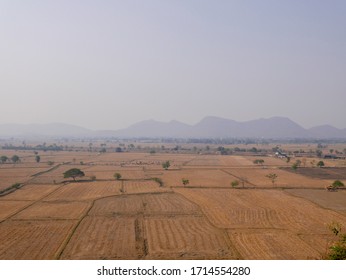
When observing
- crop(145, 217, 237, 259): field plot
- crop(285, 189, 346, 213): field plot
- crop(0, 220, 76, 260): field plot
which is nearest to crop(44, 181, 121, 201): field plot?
crop(0, 220, 76, 260): field plot

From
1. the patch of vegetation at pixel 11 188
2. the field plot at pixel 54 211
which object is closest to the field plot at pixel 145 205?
the field plot at pixel 54 211

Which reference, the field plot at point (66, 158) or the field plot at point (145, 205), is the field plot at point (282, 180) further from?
the field plot at point (66, 158)

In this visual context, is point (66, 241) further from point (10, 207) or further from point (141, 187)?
point (141, 187)

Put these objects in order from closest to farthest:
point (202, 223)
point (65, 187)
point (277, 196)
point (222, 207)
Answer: point (202, 223) → point (222, 207) → point (277, 196) → point (65, 187)

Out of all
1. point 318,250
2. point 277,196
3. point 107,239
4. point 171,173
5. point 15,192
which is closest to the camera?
point 318,250

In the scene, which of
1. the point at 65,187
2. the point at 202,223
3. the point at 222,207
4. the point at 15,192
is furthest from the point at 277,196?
the point at 15,192

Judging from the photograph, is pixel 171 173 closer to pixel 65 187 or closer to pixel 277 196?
pixel 65 187

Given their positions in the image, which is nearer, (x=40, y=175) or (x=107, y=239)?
(x=107, y=239)
